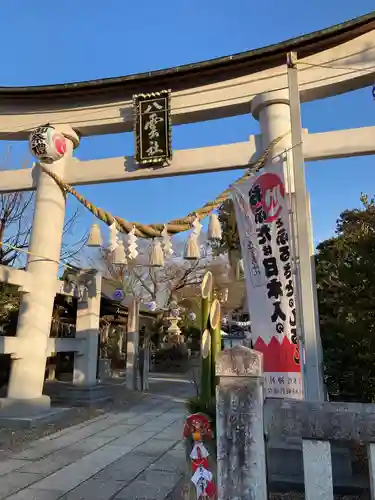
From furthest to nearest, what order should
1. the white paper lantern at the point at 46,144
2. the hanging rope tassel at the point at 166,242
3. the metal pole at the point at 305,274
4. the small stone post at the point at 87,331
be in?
the small stone post at the point at 87,331 < the white paper lantern at the point at 46,144 < the hanging rope tassel at the point at 166,242 < the metal pole at the point at 305,274

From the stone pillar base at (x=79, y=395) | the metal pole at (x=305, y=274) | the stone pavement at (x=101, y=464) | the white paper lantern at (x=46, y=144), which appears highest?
the white paper lantern at (x=46, y=144)

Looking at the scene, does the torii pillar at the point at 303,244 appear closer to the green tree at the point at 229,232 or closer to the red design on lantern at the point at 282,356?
the red design on lantern at the point at 282,356

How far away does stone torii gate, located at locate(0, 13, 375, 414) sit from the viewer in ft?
22.4

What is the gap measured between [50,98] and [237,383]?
25.3 ft

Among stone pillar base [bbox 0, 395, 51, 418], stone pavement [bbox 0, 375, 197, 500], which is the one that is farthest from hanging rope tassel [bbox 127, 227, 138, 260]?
stone pillar base [bbox 0, 395, 51, 418]

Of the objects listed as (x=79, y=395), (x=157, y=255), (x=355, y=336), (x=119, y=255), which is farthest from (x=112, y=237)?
(x=79, y=395)

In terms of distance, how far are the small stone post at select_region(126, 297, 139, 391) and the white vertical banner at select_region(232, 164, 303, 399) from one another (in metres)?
9.31

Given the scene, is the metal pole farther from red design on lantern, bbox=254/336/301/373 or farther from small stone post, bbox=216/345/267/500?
small stone post, bbox=216/345/267/500

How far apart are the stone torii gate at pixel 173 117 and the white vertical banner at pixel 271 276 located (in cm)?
159

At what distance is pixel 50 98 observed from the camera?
8.38 m

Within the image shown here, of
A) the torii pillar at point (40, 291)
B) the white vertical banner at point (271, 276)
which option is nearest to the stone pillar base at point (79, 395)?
the torii pillar at point (40, 291)

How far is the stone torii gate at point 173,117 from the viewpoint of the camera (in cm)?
681

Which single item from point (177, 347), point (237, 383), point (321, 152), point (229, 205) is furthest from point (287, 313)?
point (177, 347)

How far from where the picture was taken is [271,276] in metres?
5.03
